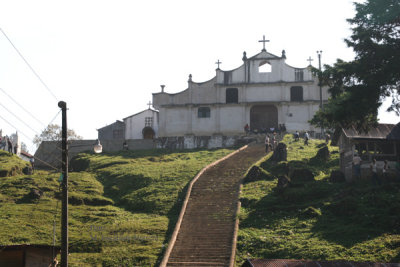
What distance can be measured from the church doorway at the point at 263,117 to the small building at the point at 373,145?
23.7 metres

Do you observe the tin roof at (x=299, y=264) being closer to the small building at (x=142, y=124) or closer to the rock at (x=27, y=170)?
the rock at (x=27, y=170)

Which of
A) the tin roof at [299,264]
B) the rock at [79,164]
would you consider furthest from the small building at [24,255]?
the rock at [79,164]

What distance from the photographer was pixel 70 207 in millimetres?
33094

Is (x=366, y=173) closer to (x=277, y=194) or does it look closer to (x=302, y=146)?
(x=277, y=194)

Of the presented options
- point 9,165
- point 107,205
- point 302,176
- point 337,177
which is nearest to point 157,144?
point 9,165

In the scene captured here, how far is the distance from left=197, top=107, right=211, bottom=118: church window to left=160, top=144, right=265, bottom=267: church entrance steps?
60.5 ft

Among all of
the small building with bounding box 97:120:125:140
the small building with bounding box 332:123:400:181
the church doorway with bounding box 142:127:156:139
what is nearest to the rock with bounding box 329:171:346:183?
the small building with bounding box 332:123:400:181

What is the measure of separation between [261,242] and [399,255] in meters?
6.08

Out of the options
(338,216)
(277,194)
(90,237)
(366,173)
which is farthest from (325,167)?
(90,237)

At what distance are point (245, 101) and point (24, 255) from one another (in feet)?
142

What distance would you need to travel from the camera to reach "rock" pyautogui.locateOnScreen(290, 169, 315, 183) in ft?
116

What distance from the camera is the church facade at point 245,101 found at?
2306 inches

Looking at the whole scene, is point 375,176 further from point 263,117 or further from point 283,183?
point 263,117

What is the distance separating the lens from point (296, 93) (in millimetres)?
59031
